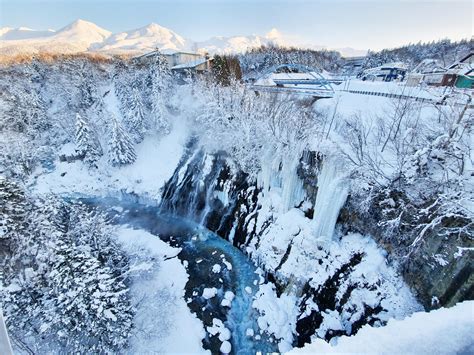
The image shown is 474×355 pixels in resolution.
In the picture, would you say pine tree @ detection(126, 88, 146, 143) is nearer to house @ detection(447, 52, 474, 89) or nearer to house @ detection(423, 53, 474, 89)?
house @ detection(423, 53, 474, 89)

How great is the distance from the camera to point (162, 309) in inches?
450

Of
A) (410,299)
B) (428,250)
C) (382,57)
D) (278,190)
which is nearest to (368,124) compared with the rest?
(278,190)

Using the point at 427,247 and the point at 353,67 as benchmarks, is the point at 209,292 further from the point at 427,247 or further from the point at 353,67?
the point at 353,67

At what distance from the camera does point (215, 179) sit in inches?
715

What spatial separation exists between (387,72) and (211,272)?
112 ft

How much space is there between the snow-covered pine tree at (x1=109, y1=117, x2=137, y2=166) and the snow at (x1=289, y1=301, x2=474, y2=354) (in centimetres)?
2287

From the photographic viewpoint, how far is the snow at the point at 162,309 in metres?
10.1

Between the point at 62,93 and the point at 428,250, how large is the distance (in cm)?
3880

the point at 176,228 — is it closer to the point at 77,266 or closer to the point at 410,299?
the point at 77,266

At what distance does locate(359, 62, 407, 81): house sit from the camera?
30.1 meters

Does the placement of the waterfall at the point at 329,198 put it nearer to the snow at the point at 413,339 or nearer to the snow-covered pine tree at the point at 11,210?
the snow at the point at 413,339

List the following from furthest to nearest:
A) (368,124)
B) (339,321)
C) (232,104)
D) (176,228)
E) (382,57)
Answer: (382,57) → (232,104) → (176,228) → (368,124) → (339,321)

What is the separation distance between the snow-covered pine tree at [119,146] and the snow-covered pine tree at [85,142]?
212cm

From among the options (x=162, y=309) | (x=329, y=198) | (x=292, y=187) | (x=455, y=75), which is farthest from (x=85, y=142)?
(x=455, y=75)
